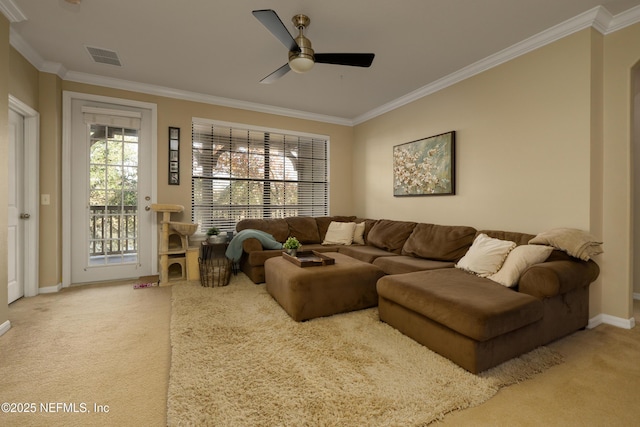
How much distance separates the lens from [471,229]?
127 inches

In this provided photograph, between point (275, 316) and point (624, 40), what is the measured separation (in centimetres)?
388

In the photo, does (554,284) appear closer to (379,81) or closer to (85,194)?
(379,81)

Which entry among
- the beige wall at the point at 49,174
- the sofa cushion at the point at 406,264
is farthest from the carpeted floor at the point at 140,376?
the sofa cushion at the point at 406,264

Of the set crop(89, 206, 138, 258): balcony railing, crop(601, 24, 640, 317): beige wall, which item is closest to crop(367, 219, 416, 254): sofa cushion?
crop(601, 24, 640, 317): beige wall

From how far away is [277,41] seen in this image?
289 centimetres

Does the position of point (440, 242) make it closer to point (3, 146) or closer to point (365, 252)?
point (365, 252)

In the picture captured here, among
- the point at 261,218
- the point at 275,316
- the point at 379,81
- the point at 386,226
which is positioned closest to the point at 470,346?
the point at 275,316

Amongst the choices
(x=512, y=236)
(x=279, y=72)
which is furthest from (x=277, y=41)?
(x=512, y=236)

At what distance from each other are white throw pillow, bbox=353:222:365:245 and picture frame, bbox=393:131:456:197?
75 cm

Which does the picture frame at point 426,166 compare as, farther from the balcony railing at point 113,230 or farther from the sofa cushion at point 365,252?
the balcony railing at point 113,230

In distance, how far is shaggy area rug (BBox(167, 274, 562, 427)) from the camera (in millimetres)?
1423

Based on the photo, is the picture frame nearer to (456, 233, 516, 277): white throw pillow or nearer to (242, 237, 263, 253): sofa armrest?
(456, 233, 516, 277): white throw pillow

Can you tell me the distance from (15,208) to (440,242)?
4.65 m

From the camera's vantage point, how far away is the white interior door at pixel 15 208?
3.00m
